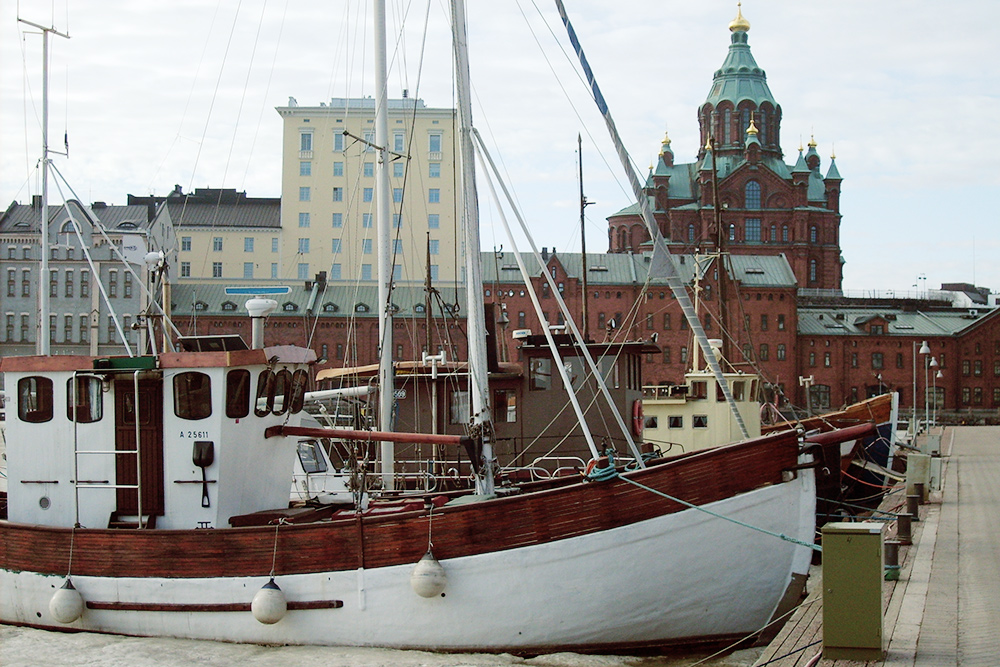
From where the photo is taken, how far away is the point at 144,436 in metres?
15.2

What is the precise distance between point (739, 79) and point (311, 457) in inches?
3717

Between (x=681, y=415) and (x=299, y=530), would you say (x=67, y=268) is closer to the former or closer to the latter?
(x=681, y=415)

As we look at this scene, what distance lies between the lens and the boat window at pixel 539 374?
25438 mm

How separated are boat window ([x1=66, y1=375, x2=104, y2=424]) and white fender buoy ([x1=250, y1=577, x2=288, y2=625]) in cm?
363

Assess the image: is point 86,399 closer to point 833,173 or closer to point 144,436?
point 144,436

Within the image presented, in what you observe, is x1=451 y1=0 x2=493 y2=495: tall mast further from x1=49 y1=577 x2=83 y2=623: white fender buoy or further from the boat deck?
x1=49 y1=577 x2=83 y2=623: white fender buoy

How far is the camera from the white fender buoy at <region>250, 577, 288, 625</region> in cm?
1382

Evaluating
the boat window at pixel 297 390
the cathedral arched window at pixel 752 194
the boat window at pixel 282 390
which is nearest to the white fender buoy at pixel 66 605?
the boat window at pixel 282 390

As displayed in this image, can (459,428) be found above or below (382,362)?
below

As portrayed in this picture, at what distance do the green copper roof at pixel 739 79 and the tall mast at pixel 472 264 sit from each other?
98.0m

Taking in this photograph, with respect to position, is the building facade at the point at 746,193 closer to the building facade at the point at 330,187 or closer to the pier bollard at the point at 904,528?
the building facade at the point at 330,187

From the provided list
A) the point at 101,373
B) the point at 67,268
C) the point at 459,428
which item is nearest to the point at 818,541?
the point at 459,428

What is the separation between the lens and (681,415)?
3384 centimetres

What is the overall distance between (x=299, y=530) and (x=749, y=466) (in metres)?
5.74
